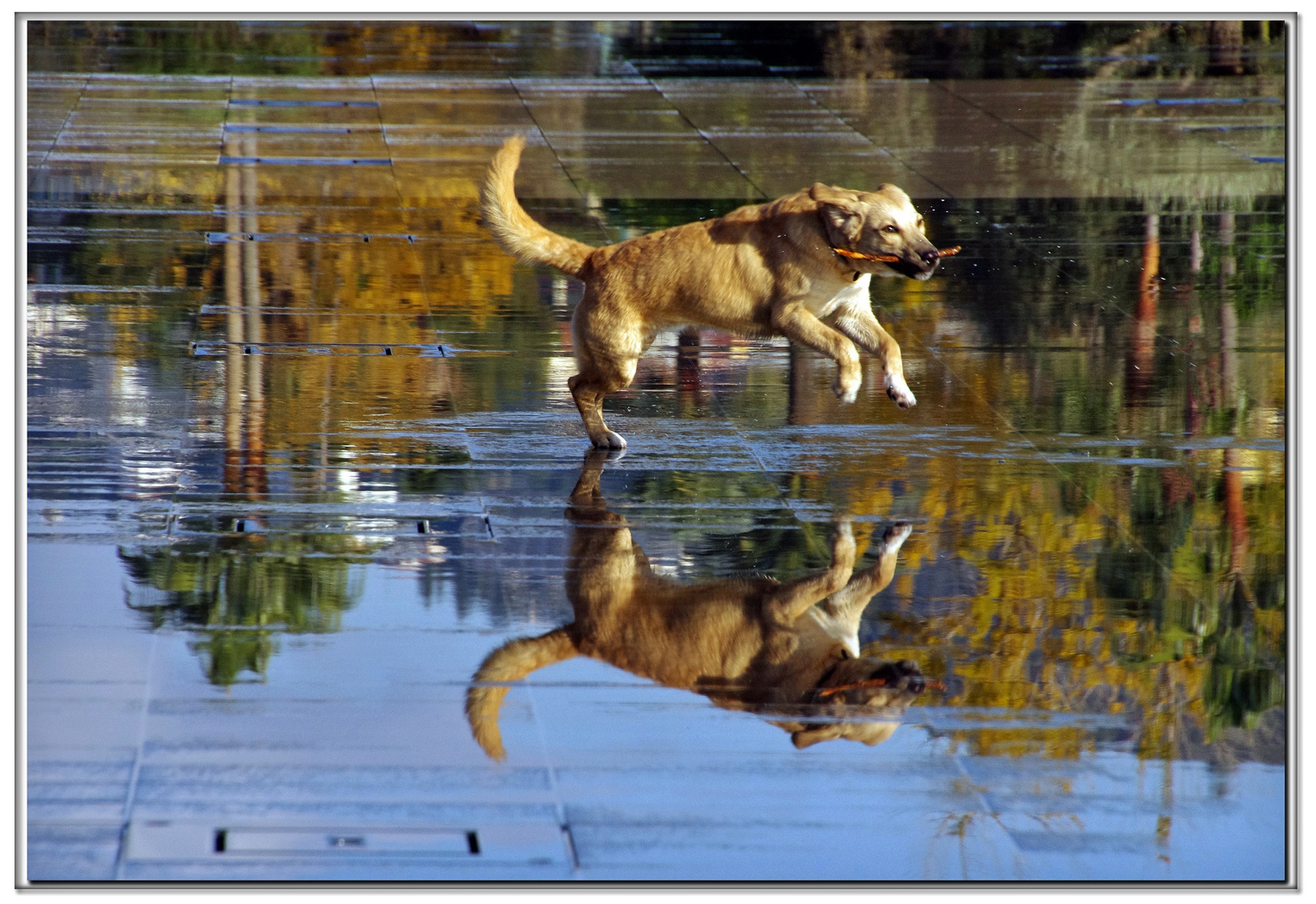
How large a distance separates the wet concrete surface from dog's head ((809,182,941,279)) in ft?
3.46

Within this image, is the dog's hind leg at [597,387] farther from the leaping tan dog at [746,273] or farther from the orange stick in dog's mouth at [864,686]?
the orange stick in dog's mouth at [864,686]

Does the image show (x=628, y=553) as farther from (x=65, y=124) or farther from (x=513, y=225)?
(x=65, y=124)

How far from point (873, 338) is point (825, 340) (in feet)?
1.25

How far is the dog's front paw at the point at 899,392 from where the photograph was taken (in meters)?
8.87

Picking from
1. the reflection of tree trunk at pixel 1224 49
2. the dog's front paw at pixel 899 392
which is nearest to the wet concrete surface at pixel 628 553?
the dog's front paw at pixel 899 392

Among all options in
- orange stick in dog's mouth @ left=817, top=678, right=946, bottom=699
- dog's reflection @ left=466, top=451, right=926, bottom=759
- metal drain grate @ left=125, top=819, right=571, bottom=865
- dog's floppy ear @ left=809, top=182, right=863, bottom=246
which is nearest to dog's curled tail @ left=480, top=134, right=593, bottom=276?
dog's floppy ear @ left=809, top=182, right=863, bottom=246

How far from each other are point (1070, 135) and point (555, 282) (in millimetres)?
7978

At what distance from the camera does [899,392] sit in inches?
350

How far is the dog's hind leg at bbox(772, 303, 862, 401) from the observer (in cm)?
889

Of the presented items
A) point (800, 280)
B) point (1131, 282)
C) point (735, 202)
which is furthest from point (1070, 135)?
point (800, 280)

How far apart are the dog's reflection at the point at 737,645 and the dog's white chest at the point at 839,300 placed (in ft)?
5.61

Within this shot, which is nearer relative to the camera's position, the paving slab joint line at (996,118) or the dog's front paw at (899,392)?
the dog's front paw at (899,392)

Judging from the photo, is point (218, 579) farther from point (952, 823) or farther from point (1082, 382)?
point (1082, 382)

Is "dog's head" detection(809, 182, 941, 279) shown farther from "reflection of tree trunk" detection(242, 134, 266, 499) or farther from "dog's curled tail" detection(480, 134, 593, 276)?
"reflection of tree trunk" detection(242, 134, 266, 499)
